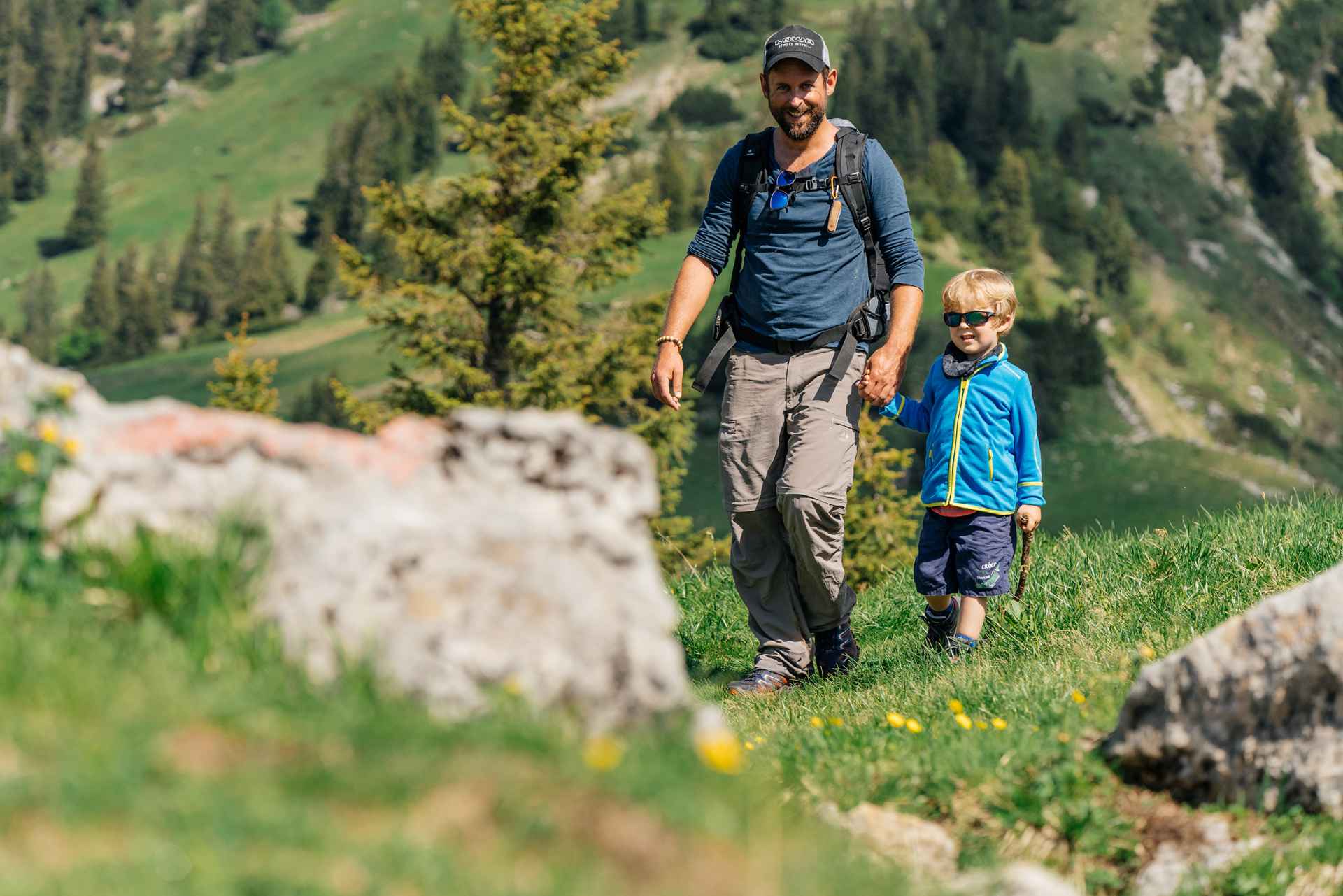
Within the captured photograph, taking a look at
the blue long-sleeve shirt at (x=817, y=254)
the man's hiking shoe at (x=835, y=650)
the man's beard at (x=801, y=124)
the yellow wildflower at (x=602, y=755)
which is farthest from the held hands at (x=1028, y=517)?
the yellow wildflower at (x=602, y=755)

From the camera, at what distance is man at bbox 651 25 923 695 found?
7555 millimetres

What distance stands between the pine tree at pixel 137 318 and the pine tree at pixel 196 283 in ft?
13.4

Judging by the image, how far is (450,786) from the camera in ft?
9.96

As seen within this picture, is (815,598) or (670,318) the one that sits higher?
(670,318)

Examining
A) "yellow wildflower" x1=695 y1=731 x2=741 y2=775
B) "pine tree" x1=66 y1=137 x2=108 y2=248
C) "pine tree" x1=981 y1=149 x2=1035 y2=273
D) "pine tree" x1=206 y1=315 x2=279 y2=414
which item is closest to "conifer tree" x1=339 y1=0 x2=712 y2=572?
"pine tree" x1=206 y1=315 x2=279 y2=414

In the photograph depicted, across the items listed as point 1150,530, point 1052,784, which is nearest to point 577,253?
point 1150,530

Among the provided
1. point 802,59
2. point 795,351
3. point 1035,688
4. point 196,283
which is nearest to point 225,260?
point 196,283

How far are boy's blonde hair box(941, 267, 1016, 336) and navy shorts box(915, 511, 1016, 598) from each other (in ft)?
3.89

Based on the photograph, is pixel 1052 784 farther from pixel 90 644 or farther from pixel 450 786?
pixel 90 644

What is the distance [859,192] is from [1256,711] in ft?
12.9

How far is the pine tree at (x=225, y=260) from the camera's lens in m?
172

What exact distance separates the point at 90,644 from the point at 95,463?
657 millimetres

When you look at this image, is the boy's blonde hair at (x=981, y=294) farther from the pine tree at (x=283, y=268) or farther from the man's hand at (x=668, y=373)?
the pine tree at (x=283, y=268)

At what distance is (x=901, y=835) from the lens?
4520 millimetres
